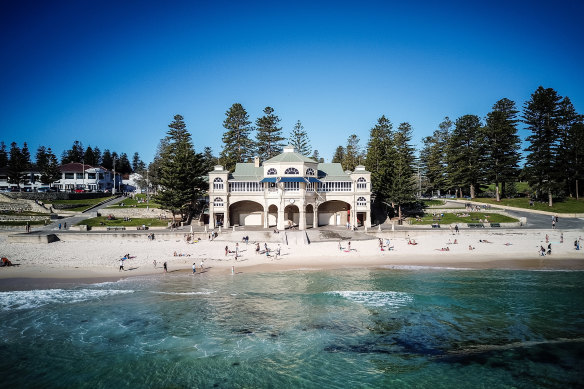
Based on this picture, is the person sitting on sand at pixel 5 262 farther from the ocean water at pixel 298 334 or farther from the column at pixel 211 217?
the column at pixel 211 217

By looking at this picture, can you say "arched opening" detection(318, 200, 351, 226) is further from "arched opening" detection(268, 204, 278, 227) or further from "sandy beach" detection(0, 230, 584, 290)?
"sandy beach" detection(0, 230, 584, 290)

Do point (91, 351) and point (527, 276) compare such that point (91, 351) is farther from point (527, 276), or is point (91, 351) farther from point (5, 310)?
point (527, 276)

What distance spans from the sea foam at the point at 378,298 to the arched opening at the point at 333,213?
22998 mm

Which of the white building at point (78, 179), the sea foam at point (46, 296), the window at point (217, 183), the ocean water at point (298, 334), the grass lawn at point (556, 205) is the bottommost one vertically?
the ocean water at point (298, 334)

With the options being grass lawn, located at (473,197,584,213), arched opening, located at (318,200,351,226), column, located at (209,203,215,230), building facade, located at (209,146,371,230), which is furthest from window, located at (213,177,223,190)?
grass lawn, located at (473,197,584,213)

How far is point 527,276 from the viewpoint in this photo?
82.4 feet

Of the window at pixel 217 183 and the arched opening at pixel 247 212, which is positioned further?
the arched opening at pixel 247 212

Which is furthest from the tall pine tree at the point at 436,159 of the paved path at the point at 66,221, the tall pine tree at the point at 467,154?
the paved path at the point at 66,221

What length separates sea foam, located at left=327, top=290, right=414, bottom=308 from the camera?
65.6 feet

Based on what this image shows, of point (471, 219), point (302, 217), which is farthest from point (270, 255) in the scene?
point (471, 219)

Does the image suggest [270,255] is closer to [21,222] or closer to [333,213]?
[333,213]

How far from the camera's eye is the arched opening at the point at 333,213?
44.8m

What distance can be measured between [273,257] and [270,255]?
1.69ft

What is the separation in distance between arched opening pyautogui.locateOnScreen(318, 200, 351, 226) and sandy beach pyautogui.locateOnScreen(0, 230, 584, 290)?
29.5 ft
